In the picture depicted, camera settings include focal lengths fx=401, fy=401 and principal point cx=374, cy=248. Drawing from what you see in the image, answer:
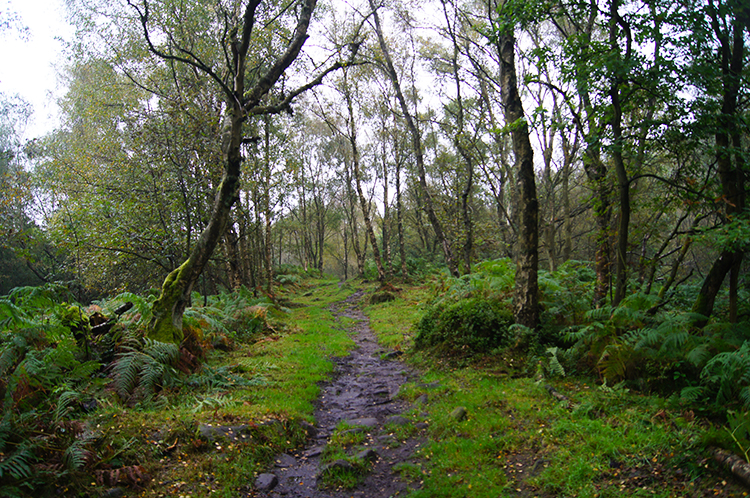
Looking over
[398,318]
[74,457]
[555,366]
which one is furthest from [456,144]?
[74,457]

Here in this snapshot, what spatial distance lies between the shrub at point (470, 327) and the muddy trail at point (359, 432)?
36.9 inches

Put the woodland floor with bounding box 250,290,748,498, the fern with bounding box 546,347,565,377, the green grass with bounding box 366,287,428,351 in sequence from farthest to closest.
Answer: the green grass with bounding box 366,287,428,351
the fern with bounding box 546,347,565,377
the woodland floor with bounding box 250,290,748,498

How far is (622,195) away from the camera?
584 cm

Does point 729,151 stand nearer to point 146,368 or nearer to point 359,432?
point 359,432

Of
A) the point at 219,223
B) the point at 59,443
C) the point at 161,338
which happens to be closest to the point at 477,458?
the point at 59,443

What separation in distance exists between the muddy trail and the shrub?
36.9 inches

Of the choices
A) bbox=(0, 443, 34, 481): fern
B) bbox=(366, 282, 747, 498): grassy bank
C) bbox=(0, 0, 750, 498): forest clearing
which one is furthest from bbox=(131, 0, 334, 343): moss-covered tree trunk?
bbox=(366, 282, 747, 498): grassy bank

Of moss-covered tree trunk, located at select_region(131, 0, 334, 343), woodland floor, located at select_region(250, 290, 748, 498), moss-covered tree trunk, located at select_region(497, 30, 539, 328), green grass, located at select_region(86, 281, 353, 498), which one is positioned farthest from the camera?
moss-covered tree trunk, located at select_region(497, 30, 539, 328)

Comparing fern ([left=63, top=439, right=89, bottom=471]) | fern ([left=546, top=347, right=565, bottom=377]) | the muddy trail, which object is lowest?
the muddy trail

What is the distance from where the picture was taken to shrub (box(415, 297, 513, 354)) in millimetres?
7539

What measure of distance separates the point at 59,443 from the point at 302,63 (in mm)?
13661

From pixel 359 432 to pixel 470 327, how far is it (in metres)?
3.41

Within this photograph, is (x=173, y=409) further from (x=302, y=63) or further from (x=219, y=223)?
(x=302, y=63)

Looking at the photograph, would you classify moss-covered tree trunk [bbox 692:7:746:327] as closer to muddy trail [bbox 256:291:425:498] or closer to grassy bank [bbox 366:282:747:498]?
grassy bank [bbox 366:282:747:498]
